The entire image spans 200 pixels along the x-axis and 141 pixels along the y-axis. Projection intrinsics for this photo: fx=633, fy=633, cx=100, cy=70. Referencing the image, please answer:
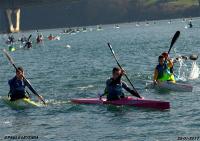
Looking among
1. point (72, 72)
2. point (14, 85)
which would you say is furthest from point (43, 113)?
point (72, 72)

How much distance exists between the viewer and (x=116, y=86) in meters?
28.5

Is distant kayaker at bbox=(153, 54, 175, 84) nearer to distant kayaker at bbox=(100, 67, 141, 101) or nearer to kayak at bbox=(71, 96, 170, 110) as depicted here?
kayak at bbox=(71, 96, 170, 110)

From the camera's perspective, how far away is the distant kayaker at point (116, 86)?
2827cm

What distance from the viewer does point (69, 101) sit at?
32.1 metres

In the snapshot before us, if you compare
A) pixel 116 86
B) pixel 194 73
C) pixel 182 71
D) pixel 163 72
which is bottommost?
pixel 182 71

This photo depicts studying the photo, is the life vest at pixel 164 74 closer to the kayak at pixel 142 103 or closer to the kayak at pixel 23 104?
the kayak at pixel 142 103

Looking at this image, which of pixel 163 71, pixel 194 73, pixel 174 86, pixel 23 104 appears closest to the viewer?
pixel 23 104

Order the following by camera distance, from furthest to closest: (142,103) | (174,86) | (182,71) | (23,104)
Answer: (182,71) < (174,86) < (23,104) < (142,103)

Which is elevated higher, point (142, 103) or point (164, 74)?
point (164, 74)

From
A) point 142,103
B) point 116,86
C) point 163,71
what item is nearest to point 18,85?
point 116,86

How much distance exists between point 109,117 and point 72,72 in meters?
23.5

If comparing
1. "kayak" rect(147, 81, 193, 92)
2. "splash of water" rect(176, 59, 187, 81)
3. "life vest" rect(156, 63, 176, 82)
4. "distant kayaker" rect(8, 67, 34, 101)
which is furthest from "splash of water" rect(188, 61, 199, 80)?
"distant kayaker" rect(8, 67, 34, 101)

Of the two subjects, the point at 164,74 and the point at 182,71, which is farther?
the point at 182,71

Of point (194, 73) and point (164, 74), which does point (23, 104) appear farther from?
point (194, 73)
